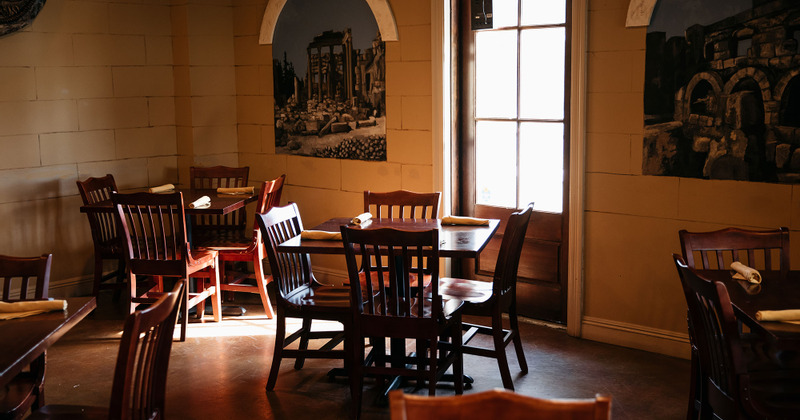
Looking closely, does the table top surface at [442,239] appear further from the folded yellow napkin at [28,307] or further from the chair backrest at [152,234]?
the folded yellow napkin at [28,307]

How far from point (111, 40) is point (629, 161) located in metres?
4.01

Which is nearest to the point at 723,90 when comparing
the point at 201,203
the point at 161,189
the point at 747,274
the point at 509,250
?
the point at 747,274

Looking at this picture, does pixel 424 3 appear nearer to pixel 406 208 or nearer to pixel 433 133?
pixel 433 133

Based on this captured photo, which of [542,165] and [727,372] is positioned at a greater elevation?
[542,165]

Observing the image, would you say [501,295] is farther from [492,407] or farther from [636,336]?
[492,407]

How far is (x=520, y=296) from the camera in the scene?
5.43 meters

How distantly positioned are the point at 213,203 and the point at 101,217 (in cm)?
89

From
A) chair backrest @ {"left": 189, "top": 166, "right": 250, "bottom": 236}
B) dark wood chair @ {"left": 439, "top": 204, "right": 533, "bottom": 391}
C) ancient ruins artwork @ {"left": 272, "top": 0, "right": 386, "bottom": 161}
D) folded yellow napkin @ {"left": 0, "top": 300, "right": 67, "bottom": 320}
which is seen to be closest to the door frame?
ancient ruins artwork @ {"left": 272, "top": 0, "right": 386, "bottom": 161}

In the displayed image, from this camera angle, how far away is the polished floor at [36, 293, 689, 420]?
403 cm

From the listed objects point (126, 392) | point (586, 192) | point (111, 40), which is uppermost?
point (111, 40)

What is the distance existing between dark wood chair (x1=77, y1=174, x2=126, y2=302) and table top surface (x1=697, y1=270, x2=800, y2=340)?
13.0 feet

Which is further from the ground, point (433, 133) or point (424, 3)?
point (424, 3)

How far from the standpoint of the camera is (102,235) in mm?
5703

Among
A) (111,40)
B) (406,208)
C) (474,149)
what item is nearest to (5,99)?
(111,40)
